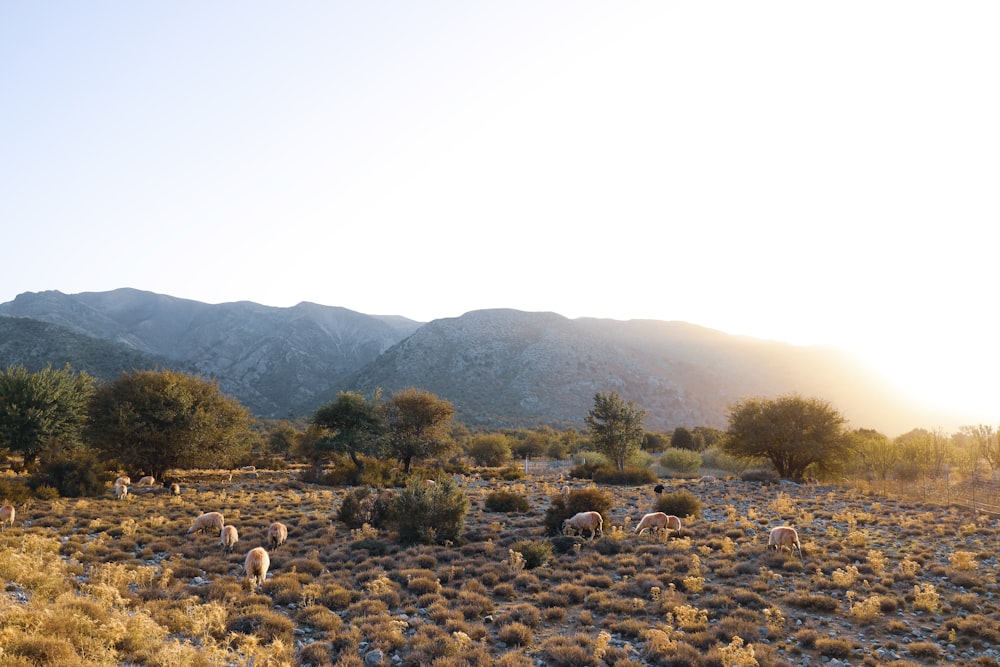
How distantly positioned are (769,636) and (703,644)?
152 cm

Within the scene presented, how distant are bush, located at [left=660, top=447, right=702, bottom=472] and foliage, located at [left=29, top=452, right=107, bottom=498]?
41883mm

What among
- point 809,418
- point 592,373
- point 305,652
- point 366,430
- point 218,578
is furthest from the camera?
point 592,373

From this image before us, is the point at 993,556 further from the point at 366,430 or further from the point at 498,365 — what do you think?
the point at 498,365

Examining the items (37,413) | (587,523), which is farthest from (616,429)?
(37,413)

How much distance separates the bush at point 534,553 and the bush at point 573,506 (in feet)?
11.1

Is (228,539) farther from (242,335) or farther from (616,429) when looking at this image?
(242,335)

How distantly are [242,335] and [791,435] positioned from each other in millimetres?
154637

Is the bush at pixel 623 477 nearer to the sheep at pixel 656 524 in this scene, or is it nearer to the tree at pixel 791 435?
the tree at pixel 791 435

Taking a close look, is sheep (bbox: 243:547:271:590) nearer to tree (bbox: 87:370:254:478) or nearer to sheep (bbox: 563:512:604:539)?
sheep (bbox: 563:512:604:539)

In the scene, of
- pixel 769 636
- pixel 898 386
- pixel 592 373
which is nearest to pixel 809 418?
pixel 769 636

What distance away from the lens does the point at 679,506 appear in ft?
74.2

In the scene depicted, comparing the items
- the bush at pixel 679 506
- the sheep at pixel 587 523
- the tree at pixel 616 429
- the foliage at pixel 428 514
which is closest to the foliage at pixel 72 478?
the foliage at pixel 428 514

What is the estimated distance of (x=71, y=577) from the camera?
466 inches

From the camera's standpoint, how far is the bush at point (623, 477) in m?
35.8
